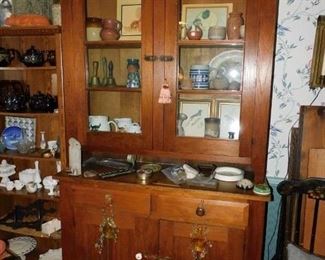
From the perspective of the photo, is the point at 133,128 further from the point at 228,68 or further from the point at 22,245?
the point at 22,245

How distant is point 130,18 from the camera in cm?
170

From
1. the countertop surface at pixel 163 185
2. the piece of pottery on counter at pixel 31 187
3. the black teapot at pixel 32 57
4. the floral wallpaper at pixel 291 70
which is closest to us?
the countertop surface at pixel 163 185

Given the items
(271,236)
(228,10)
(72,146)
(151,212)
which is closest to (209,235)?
(151,212)

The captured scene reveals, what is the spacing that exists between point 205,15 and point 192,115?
0.51 metres

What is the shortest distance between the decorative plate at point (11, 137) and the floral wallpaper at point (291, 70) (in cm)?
160

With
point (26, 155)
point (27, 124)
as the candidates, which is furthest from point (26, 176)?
point (27, 124)

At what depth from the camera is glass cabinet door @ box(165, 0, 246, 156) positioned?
62.1 inches

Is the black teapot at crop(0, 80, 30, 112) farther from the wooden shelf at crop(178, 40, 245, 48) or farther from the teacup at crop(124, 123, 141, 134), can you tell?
the wooden shelf at crop(178, 40, 245, 48)

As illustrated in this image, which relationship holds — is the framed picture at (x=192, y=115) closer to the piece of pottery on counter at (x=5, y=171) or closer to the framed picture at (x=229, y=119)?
the framed picture at (x=229, y=119)

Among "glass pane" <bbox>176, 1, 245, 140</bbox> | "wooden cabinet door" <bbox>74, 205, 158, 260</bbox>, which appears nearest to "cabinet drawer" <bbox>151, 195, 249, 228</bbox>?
"wooden cabinet door" <bbox>74, 205, 158, 260</bbox>

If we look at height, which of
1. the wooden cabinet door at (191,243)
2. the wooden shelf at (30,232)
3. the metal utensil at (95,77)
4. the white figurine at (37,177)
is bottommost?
the wooden shelf at (30,232)

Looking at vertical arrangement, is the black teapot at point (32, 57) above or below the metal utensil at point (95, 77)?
above

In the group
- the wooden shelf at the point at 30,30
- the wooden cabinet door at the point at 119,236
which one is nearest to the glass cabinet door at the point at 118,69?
the wooden shelf at the point at 30,30

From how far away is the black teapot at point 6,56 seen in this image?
2.03 m
